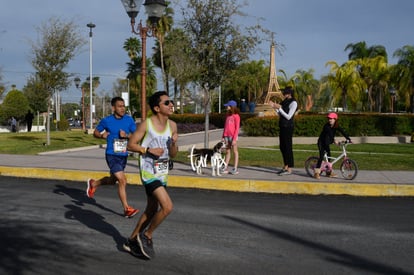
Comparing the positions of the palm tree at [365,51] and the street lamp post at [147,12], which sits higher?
the palm tree at [365,51]

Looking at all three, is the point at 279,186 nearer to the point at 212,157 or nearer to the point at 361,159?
the point at 212,157

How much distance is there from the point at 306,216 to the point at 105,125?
321 centimetres

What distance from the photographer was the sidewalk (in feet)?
30.5

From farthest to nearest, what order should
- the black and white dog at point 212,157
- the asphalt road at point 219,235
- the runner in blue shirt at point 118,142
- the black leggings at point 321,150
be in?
the black and white dog at point 212,157 < the black leggings at point 321,150 < the runner in blue shirt at point 118,142 < the asphalt road at point 219,235

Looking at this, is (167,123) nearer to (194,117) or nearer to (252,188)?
(252,188)

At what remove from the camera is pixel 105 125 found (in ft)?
23.4

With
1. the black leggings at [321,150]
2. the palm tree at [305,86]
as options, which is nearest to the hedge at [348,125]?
the black leggings at [321,150]

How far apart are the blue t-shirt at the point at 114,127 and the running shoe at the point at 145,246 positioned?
2265mm

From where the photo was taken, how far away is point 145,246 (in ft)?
15.9

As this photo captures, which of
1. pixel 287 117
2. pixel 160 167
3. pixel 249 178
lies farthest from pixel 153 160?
pixel 287 117

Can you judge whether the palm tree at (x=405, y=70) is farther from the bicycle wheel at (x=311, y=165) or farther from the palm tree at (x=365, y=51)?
the bicycle wheel at (x=311, y=165)

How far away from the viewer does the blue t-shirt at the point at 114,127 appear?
701 centimetres

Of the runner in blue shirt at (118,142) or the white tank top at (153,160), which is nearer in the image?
the white tank top at (153,160)

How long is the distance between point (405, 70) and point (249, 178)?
48.3m
